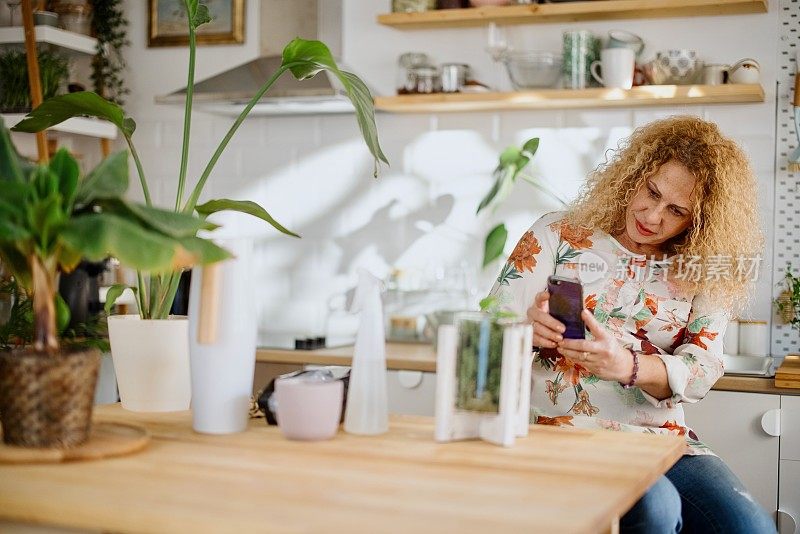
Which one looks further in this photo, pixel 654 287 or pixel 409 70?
pixel 409 70

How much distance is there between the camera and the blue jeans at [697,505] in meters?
2.09

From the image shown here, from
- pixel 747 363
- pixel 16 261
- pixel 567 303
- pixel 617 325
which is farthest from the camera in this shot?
pixel 747 363

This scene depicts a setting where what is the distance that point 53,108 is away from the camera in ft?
7.40

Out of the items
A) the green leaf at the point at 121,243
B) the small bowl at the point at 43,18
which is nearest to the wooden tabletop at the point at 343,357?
the small bowl at the point at 43,18

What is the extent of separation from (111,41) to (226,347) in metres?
3.21

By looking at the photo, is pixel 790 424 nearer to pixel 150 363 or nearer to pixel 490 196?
pixel 490 196

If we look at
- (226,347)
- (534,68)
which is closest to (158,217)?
(226,347)

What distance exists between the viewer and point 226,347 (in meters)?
1.78

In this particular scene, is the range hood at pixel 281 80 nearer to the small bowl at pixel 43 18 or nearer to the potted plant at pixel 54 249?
the small bowl at pixel 43 18

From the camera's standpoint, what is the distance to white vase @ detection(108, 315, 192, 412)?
2.04 meters

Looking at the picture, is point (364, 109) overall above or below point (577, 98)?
below

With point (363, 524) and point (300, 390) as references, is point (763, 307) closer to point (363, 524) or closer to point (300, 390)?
point (300, 390)

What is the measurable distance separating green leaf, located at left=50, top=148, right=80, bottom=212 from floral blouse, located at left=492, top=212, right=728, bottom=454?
1.23m

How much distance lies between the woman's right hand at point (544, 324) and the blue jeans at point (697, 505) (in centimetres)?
36
